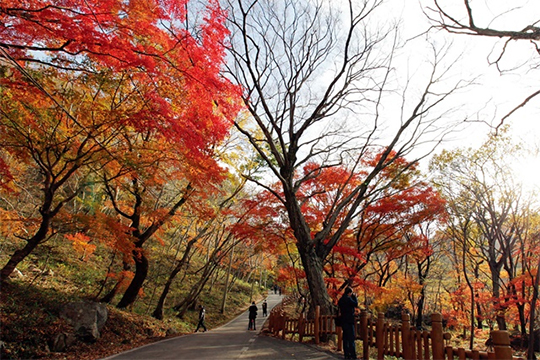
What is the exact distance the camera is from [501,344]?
3699 millimetres

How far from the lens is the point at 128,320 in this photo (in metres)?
11.3

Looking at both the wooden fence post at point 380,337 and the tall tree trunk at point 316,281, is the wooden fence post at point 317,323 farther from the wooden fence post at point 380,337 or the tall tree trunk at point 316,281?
the wooden fence post at point 380,337

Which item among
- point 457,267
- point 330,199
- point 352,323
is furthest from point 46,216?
point 457,267

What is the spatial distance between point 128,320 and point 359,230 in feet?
36.0

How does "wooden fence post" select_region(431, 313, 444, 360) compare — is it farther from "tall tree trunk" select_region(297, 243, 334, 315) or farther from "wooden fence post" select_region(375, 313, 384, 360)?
"tall tree trunk" select_region(297, 243, 334, 315)

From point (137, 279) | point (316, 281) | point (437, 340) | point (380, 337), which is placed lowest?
point (380, 337)

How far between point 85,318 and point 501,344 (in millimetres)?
9979

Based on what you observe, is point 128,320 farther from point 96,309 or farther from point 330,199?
point 330,199

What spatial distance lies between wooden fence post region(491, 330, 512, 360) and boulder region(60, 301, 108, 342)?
31.2 ft

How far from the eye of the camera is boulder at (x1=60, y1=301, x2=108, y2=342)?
8352 mm

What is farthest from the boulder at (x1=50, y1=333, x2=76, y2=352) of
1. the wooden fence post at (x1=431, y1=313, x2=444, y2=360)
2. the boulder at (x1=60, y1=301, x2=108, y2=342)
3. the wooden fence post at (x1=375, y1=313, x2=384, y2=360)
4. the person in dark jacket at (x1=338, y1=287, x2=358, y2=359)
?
the wooden fence post at (x1=431, y1=313, x2=444, y2=360)

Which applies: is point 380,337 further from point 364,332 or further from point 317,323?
point 317,323

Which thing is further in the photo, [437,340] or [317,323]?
[317,323]

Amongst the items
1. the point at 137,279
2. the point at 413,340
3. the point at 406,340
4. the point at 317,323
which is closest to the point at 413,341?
the point at 413,340
